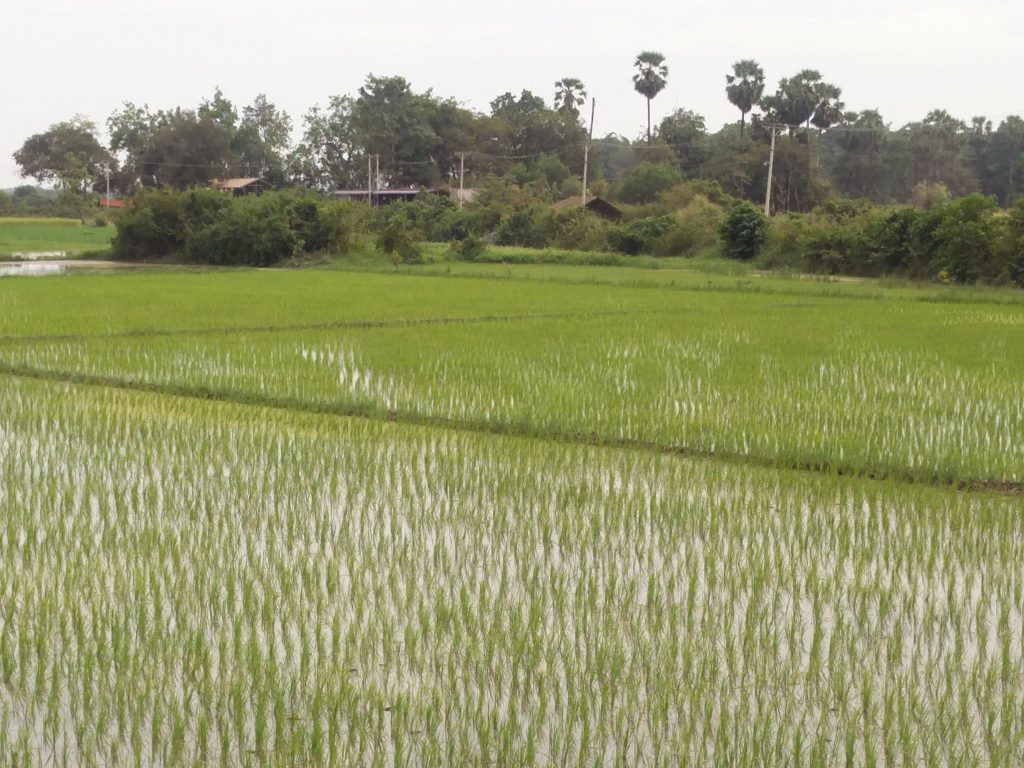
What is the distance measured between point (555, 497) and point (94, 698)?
→ 251cm

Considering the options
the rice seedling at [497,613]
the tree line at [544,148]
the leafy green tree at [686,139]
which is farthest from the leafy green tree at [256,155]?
the rice seedling at [497,613]

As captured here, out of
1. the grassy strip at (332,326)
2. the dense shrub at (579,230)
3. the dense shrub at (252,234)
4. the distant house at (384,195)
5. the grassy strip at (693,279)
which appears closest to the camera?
the grassy strip at (332,326)

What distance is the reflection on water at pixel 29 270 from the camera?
21.0m

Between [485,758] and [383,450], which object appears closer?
[485,758]

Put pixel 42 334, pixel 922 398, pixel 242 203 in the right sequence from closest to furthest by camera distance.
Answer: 1. pixel 922 398
2. pixel 42 334
3. pixel 242 203

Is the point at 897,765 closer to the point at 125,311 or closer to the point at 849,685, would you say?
the point at 849,685

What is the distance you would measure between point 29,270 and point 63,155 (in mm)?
39086

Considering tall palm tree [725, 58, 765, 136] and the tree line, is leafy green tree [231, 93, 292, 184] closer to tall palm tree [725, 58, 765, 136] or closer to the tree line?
the tree line

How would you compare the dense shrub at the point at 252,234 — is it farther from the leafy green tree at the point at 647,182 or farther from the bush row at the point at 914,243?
the leafy green tree at the point at 647,182

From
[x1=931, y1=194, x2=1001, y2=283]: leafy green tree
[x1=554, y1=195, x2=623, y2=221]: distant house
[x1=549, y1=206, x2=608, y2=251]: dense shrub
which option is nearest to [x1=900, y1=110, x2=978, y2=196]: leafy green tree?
[x1=554, y1=195, x2=623, y2=221]: distant house

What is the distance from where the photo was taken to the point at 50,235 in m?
41.1

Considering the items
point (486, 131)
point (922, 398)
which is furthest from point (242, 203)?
point (486, 131)

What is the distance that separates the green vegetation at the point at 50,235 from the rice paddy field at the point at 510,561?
2451 cm

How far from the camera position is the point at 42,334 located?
11.0m
